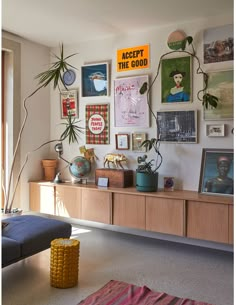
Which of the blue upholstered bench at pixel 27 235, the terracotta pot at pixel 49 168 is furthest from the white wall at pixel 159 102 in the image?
the blue upholstered bench at pixel 27 235

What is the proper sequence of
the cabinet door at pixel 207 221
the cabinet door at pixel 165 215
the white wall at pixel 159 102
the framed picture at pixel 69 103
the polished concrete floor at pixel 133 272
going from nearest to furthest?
the polished concrete floor at pixel 133 272 < the cabinet door at pixel 207 221 < the cabinet door at pixel 165 215 < the white wall at pixel 159 102 < the framed picture at pixel 69 103

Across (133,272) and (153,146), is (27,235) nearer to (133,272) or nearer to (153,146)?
(133,272)

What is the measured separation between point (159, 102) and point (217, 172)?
3.61 ft

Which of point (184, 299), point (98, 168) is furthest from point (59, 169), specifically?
point (184, 299)

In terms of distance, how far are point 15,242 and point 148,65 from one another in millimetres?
2573

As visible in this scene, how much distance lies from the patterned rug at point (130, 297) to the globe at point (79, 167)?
A: 1.86 meters

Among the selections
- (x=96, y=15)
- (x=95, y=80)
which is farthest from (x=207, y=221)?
(x=96, y=15)

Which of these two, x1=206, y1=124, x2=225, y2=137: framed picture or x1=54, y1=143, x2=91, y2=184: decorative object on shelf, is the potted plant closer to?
x1=206, y1=124, x2=225, y2=137: framed picture

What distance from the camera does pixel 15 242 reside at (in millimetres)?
2643

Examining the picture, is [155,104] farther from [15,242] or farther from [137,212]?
[15,242]

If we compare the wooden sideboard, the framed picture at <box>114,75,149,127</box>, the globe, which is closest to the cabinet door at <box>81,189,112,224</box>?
the wooden sideboard

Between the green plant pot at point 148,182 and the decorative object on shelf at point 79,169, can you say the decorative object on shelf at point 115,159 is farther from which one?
the green plant pot at point 148,182

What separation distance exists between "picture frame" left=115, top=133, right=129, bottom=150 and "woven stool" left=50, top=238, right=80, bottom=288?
5.79 ft

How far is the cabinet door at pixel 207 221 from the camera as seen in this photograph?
3121mm
